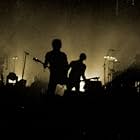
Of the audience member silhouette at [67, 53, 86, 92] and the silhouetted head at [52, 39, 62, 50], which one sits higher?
the silhouetted head at [52, 39, 62, 50]

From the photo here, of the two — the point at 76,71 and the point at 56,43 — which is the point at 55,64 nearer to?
the point at 56,43

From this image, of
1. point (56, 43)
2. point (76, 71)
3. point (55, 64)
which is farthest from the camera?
point (76, 71)

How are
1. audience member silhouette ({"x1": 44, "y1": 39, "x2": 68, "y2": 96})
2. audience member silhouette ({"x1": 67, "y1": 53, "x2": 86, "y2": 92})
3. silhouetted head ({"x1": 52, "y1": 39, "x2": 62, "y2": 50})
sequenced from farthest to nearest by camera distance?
1. audience member silhouette ({"x1": 67, "y1": 53, "x2": 86, "y2": 92})
2. audience member silhouette ({"x1": 44, "y1": 39, "x2": 68, "y2": 96})
3. silhouetted head ({"x1": 52, "y1": 39, "x2": 62, "y2": 50})

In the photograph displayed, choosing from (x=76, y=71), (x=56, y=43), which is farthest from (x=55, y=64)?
(x=76, y=71)

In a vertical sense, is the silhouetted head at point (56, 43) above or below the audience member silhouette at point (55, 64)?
above

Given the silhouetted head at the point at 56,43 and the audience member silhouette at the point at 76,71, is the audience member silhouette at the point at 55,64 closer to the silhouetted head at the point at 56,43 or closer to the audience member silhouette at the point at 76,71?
the silhouetted head at the point at 56,43

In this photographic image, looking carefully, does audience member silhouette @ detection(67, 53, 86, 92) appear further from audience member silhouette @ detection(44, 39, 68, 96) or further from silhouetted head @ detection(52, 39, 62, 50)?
silhouetted head @ detection(52, 39, 62, 50)

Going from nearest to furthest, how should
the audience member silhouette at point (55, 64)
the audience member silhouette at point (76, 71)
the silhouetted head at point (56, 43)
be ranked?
the silhouetted head at point (56, 43)
the audience member silhouette at point (55, 64)
the audience member silhouette at point (76, 71)

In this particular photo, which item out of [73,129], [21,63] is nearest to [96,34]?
[21,63]

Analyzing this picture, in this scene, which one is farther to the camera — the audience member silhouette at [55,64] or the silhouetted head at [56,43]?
the audience member silhouette at [55,64]

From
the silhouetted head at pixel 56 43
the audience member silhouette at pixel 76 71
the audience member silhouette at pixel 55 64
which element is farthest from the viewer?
the audience member silhouette at pixel 76 71

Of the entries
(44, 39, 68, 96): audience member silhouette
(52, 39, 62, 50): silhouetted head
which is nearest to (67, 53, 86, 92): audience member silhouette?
(44, 39, 68, 96): audience member silhouette

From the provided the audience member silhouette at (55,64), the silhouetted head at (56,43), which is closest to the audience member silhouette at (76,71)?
the audience member silhouette at (55,64)

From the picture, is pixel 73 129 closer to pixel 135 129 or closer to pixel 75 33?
pixel 135 129
